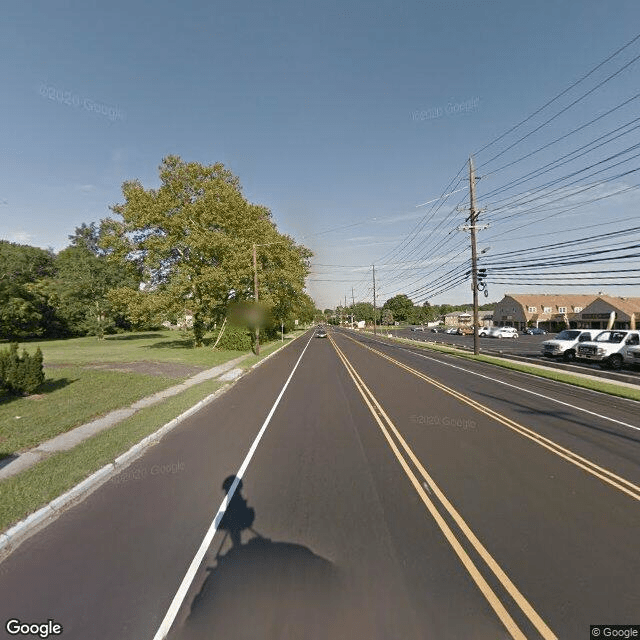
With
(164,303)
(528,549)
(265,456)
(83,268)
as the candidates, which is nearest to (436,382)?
(265,456)

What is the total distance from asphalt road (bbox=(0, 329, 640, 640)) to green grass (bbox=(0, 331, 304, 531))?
57 cm

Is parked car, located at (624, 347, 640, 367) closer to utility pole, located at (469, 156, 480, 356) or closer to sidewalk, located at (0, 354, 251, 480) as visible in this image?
utility pole, located at (469, 156, 480, 356)

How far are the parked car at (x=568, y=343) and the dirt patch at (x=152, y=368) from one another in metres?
24.1

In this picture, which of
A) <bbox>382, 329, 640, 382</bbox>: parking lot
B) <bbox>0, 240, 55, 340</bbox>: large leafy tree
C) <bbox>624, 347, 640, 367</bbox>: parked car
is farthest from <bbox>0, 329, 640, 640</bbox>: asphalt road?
<bbox>0, 240, 55, 340</bbox>: large leafy tree

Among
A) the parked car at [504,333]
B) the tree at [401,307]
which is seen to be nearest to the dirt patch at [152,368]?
the parked car at [504,333]

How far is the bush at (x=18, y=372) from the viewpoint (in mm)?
11602

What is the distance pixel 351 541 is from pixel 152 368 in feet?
56.8

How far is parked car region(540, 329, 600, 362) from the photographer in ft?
78.1

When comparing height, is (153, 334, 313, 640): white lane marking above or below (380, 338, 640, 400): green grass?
above

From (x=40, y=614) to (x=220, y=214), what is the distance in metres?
28.2

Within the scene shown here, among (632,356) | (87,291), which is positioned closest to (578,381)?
(632,356)

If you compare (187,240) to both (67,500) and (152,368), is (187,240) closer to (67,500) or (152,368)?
(152,368)
